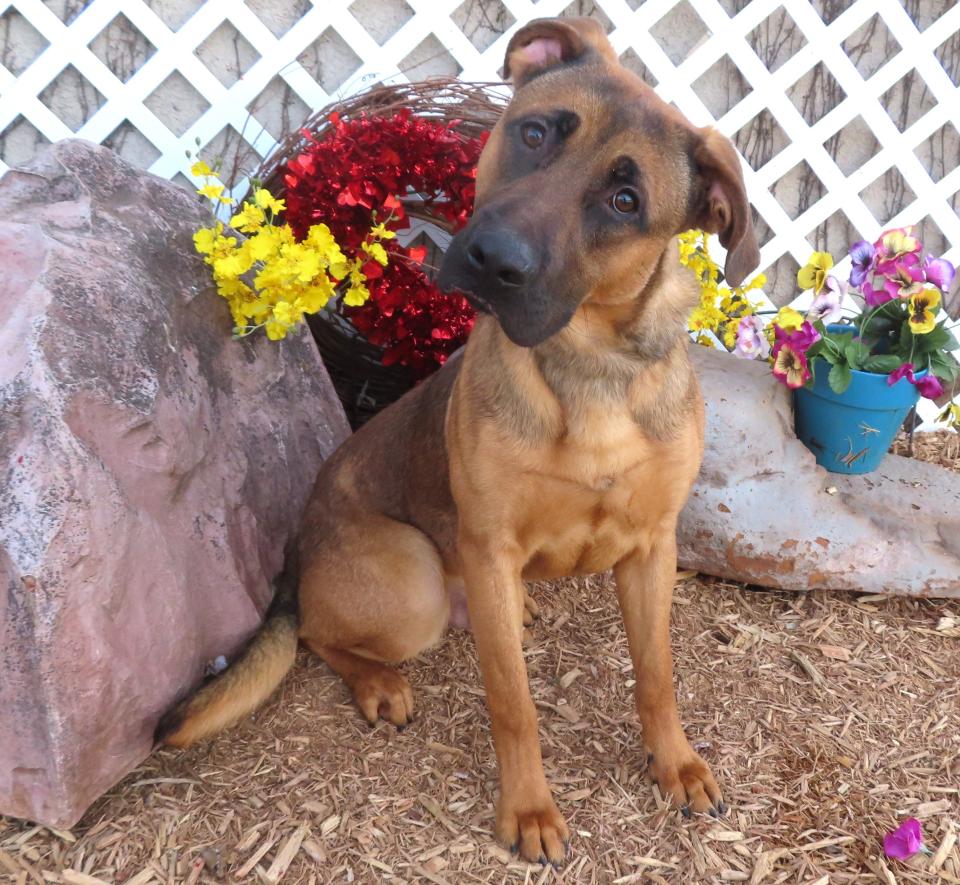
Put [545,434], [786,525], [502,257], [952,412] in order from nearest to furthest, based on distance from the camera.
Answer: [502,257] < [545,434] < [786,525] < [952,412]

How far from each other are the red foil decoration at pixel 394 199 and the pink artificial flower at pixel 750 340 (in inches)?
51.5

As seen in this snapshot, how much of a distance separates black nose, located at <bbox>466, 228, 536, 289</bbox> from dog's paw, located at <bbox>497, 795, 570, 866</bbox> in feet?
5.16

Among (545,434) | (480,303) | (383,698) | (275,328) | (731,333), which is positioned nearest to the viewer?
(480,303)

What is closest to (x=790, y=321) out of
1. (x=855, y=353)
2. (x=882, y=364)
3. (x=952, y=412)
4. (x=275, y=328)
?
(x=855, y=353)

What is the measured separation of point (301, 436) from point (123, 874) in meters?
1.75

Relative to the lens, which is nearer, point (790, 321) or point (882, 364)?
point (790, 321)

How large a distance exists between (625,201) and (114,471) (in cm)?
166

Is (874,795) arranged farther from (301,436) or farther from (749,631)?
(301,436)

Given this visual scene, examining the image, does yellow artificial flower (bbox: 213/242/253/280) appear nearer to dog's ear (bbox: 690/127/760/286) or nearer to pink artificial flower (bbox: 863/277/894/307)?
dog's ear (bbox: 690/127/760/286)

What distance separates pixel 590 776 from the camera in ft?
10.3

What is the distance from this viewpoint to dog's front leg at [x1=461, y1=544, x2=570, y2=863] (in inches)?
109

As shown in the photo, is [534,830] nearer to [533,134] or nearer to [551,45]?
[533,134]

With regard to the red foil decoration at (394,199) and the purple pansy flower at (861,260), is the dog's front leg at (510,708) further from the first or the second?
the purple pansy flower at (861,260)

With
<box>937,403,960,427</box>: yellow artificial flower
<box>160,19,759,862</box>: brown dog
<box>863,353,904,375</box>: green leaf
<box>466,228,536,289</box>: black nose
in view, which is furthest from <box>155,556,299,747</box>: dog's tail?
<box>937,403,960,427</box>: yellow artificial flower
